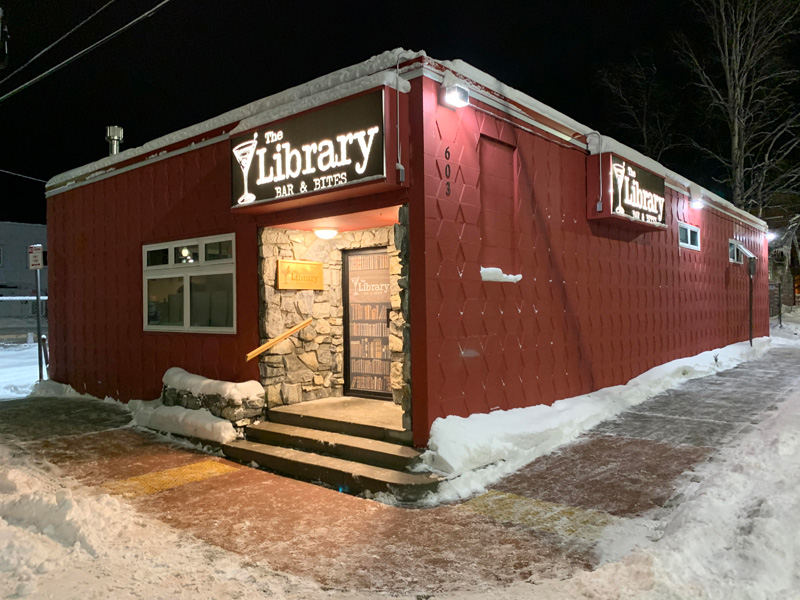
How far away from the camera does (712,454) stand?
20.7 feet

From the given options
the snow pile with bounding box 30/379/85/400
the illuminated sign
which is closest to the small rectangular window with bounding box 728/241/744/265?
the illuminated sign

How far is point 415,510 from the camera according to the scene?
509cm

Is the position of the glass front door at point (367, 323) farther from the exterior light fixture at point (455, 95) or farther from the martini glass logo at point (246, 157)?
the exterior light fixture at point (455, 95)

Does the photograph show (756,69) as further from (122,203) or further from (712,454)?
(122,203)

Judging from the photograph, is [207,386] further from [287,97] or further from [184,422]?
[287,97]

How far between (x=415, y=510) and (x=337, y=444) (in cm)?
154

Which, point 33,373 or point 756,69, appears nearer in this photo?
point 33,373

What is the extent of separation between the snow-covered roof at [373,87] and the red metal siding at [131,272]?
0.34 m

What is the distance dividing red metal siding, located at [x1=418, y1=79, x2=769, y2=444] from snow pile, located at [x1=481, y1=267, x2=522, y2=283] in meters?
0.09

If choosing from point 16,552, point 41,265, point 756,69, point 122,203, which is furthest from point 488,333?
point 756,69

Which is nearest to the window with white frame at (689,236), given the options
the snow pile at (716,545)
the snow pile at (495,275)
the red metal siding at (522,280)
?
the red metal siding at (522,280)

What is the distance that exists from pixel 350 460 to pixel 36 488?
3.13 metres

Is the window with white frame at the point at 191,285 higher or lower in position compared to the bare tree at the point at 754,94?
lower

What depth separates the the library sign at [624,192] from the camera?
909 centimetres
